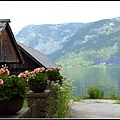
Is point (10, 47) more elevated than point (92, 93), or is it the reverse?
point (10, 47)

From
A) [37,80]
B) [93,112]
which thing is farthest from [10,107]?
[93,112]

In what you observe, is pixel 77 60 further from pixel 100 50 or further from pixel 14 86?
pixel 14 86

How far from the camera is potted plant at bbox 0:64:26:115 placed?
393 cm

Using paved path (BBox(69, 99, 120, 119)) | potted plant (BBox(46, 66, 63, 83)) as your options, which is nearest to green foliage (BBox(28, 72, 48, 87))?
paved path (BBox(69, 99, 120, 119))

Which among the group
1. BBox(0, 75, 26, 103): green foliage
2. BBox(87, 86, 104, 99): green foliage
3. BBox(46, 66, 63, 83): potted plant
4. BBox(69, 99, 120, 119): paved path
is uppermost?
BBox(46, 66, 63, 83): potted plant

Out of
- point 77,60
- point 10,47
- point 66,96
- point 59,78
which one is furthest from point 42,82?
point 77,60

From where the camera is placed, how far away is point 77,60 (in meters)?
163

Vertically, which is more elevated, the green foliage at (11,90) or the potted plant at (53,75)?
the potted plant at (53,75)

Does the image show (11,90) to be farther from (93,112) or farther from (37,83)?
(93,112)

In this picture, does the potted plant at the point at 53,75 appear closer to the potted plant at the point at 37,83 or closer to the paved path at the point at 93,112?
the paved path at the point at 93,112

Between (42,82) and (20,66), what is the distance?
13.1 metres

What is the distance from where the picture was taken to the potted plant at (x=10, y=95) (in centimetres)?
393

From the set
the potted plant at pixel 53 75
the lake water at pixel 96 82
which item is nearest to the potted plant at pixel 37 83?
the lake water at pixel 96 82

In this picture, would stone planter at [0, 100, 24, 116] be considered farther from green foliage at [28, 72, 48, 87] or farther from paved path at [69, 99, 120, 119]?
paved path at [69, 99, 120, 119]
